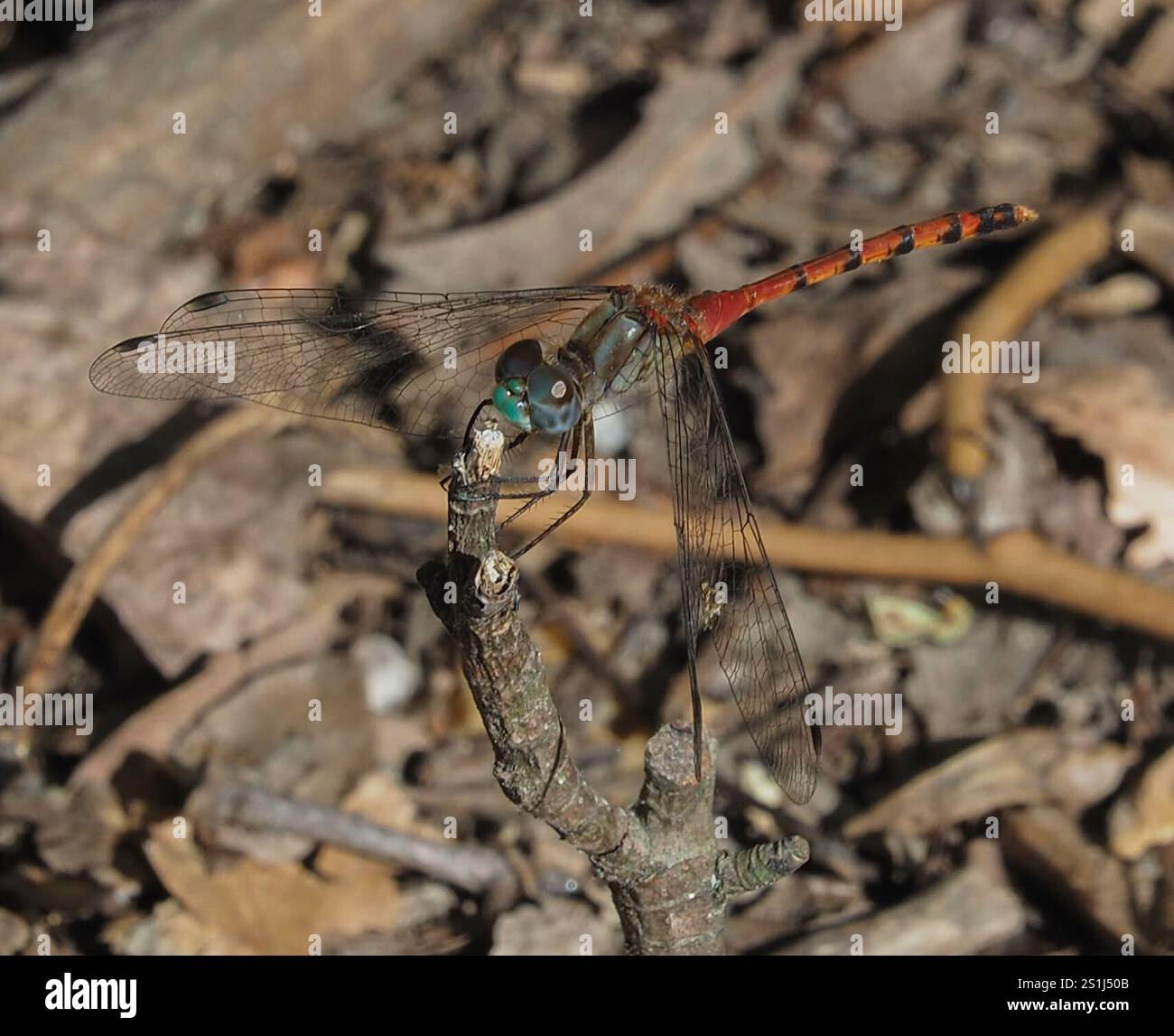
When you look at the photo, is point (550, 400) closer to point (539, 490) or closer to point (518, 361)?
point (518, 361)

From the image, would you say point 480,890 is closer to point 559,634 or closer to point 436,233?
point 559,634

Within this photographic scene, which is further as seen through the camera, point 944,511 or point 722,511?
point 944,511

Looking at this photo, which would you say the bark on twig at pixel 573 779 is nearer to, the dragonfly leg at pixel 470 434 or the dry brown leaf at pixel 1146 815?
the dragonfly leg at pixel 470 434

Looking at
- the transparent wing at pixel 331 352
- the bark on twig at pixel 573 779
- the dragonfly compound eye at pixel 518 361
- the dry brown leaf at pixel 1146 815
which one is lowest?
the dry brown leaf at pixel 1146 815

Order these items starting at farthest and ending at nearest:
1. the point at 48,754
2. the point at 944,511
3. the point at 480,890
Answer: the point at 944,511, the point at 48,754, the point at 480,890

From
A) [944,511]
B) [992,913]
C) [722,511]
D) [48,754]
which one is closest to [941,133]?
[944,511]

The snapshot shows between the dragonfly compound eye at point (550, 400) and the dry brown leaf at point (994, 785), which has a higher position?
the dragonfly compound eye at point (550, 400)

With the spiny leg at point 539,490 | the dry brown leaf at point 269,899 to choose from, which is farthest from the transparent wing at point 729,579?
the dry brown leaf at point 269,899

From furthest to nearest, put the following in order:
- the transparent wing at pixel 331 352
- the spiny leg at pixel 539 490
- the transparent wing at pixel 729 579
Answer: the transparent wing at pixel 331 352 < the spiny leg at pixel 539 490 < the transparent wing at pixel 729 579

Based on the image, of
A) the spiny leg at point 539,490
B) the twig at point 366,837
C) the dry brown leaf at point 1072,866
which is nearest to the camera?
the spiny leg at point 539,490
